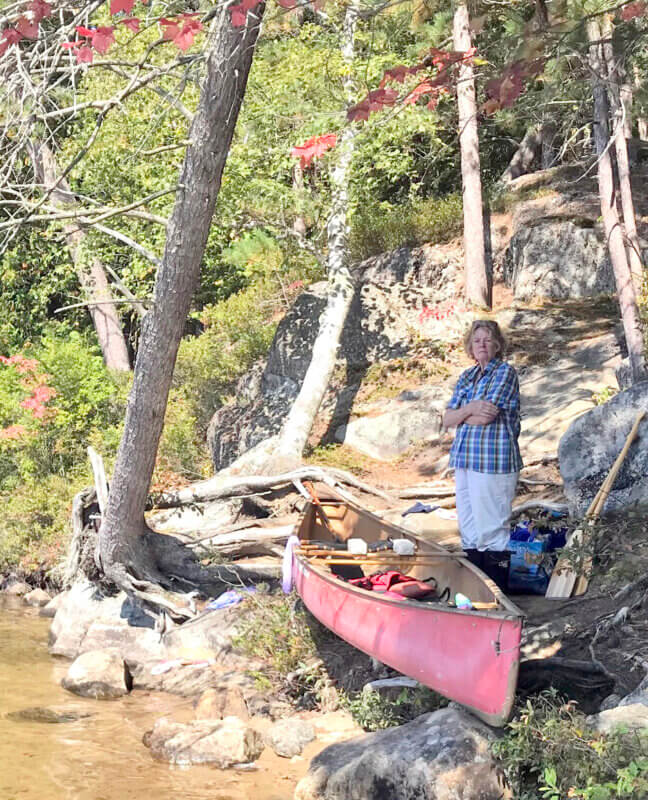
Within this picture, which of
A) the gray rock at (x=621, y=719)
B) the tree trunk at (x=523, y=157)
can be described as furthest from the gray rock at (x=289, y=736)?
the tree trunk at (x=523, y=157)

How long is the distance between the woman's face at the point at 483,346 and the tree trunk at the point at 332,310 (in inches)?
245

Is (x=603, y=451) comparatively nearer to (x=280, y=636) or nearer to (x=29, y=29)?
(x=280, y=636)

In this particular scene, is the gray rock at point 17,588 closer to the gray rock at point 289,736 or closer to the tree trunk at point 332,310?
the tree trunk at point 332,310

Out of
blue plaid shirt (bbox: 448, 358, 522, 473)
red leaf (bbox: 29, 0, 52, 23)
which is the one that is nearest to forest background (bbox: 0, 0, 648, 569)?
blue plaid shirt (bbox: 448, 358, 522, 473)

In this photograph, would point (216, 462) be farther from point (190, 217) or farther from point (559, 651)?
point (559, 651)

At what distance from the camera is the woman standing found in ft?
20.2

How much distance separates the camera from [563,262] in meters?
15.6

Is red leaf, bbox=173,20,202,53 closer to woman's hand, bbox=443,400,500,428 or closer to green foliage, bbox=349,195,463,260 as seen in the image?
woman's hand, bbox=443,400,500,428

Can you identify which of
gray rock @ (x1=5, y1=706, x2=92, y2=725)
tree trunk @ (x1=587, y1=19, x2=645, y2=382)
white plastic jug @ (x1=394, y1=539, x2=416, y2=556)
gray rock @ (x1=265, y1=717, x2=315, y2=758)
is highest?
tree trunk @ (x1=587, y1=19, x2=645, y2=382)

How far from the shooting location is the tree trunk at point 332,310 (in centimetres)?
1279

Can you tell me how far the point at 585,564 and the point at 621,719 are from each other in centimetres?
231

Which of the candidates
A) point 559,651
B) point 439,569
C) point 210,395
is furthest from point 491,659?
point 210,395

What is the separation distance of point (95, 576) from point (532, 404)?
6314mm

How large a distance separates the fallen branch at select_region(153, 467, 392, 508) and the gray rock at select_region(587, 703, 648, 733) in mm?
6140
